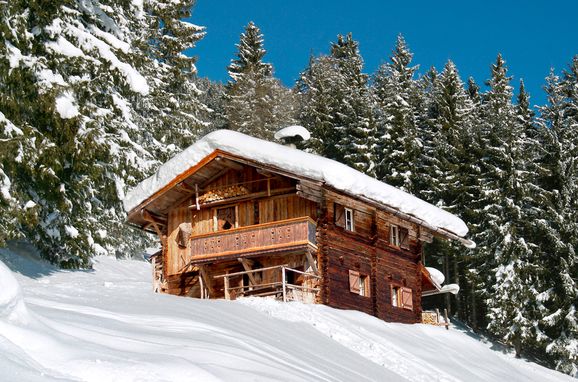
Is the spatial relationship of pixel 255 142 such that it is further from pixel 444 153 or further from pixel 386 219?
pixel 444 153

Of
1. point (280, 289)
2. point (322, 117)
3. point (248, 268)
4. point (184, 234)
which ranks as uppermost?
point (322, 117)

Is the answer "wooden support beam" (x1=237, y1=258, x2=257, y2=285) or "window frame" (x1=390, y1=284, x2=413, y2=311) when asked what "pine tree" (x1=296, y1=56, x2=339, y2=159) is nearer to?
"window frame" (x1=390, y1=284, x2=413, y2=311)

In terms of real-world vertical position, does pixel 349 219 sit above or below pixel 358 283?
above

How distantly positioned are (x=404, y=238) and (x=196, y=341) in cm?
2261

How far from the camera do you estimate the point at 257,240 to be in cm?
2912

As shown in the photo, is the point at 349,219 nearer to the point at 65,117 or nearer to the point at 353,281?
the point at 353,281

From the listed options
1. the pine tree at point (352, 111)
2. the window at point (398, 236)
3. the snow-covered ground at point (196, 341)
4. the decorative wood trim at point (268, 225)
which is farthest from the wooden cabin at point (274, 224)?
the pine tree at point (352, 111)

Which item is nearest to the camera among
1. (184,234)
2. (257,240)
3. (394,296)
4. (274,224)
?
(274,224)

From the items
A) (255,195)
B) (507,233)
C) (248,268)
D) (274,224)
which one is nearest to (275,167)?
(274,224)

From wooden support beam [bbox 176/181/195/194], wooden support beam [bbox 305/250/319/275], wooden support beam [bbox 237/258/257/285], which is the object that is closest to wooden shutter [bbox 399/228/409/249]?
wooden support beam [bbox 305/250/319/275]

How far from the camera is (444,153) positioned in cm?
5141

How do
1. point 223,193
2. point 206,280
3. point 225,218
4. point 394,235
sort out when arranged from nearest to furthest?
point 206,280 → point 223,193 → point 225,218 → point 394,235

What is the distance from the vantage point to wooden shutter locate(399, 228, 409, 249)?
34.9 metres

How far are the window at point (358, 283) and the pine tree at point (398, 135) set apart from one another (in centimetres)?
1842
